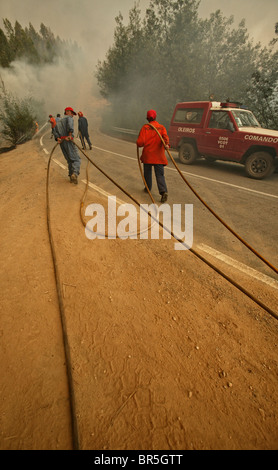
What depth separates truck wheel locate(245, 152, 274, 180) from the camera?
259 inches

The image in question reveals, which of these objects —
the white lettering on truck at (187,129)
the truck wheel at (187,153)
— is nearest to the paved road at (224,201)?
the truck wheel at (187,153)

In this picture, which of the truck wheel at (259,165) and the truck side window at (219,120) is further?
the truck side window at (219,120)

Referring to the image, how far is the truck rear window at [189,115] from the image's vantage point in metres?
7.98

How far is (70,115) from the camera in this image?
5617 millimetres

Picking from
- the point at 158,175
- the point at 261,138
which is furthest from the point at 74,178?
the point at 261,138

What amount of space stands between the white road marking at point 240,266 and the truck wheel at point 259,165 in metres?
4.98

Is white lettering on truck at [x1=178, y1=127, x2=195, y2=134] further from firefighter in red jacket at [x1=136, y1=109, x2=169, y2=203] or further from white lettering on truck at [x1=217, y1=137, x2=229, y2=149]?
firefighter in red jacket at [x1=136, y1=109, x2=169, y2=203]

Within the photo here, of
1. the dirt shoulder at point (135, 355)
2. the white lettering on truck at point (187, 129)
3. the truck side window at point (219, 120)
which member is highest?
the truck side window at point (219, 120)

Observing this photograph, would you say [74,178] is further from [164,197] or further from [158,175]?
[164,197]

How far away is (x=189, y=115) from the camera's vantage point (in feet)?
27.2

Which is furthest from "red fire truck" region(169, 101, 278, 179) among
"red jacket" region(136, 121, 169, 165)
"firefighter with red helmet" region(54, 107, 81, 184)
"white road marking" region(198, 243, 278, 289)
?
"white road marking" region(198, 243, 278, 289)

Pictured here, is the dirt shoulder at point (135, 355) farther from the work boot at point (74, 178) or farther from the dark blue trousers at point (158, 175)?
the work boot at point (74, 178)
